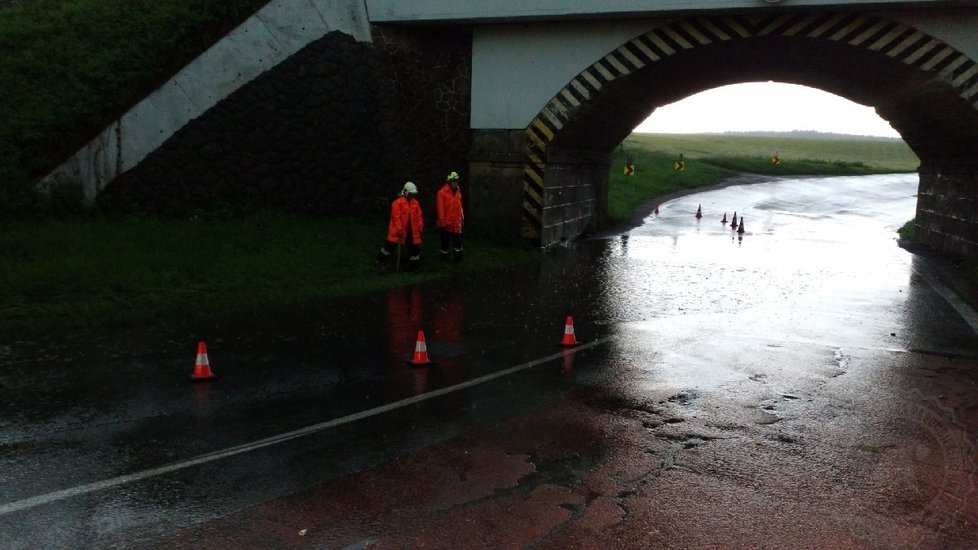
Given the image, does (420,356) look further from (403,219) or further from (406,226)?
(406,226)

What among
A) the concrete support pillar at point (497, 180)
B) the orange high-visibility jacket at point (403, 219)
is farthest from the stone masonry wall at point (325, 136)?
the orange high-visibility jacket at point (403, 219)

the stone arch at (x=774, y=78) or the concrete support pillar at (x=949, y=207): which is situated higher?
the stone arch at (x=774, y=78)

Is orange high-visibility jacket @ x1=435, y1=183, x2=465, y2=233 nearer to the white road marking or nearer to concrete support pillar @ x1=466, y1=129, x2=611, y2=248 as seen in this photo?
concrete support pillar @ x1=466, y1=129, x2=611, y2=248

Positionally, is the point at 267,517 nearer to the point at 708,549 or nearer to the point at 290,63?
the point at 708,549

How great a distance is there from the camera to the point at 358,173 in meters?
19.1

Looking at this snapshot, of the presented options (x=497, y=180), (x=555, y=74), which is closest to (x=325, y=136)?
(x=497, y=180)

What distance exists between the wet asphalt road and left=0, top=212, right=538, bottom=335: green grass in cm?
116

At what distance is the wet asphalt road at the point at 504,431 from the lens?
486 cm

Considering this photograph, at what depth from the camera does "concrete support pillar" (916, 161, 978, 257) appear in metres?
18.7

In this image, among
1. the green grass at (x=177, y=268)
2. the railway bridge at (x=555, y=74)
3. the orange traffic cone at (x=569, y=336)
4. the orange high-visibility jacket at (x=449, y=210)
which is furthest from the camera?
the orange high-visibility jacket at (x=449, y=210)

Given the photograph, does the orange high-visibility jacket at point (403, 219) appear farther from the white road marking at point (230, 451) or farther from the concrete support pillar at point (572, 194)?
the white road marking at point (230, 451)

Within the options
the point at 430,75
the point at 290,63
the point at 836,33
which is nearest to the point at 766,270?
the point at 836,33

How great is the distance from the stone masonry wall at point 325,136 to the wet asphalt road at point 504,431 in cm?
618

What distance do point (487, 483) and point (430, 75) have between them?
53.2 ft
